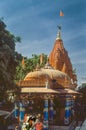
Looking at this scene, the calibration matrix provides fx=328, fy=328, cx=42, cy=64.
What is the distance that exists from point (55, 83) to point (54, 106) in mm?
1833

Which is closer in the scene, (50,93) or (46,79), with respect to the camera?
(50,93)

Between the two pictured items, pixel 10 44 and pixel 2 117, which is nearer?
pixel 10 44

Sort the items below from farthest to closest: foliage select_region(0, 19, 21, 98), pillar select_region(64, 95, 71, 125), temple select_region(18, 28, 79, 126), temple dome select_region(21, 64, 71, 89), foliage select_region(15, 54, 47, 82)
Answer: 1. foliage select_region(15, 54, 47, 82)
2. temple dome select_region(21, 64, 71, 89)
3. pillar select_region(64, 95, 71, 125)
4. temple select_region(18, 28, 79, 126)
5. foliage select_region(0, 19, 21, 98)

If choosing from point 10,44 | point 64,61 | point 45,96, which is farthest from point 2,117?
point 64,61

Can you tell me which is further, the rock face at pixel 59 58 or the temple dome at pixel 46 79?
the rock face at pixel 59 58

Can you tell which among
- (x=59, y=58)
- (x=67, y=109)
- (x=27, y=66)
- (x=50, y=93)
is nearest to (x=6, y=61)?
(x=50, y=93)

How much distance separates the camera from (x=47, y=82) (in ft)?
82.1

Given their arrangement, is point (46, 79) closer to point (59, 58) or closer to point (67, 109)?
point (67, 109)

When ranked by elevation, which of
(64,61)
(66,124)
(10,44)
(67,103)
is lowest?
(66,124)

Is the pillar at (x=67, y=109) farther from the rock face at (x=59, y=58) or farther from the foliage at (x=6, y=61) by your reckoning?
the rock face at (x=59, y=58)

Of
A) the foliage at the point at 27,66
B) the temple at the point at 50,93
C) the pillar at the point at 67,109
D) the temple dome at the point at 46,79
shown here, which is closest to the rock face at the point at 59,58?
the foliage at the point at 27,66

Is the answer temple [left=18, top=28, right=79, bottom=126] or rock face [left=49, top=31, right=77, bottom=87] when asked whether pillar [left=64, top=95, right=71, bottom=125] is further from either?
rock face [left=49, top=31, right=77, bottom=87]

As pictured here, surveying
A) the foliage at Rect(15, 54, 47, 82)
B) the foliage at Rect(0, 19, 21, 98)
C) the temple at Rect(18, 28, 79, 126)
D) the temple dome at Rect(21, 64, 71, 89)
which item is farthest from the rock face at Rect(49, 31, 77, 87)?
the foliage at Rect(0, 19, 21, 98)

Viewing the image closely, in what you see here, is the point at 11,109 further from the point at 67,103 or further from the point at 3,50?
the point at 3,50
